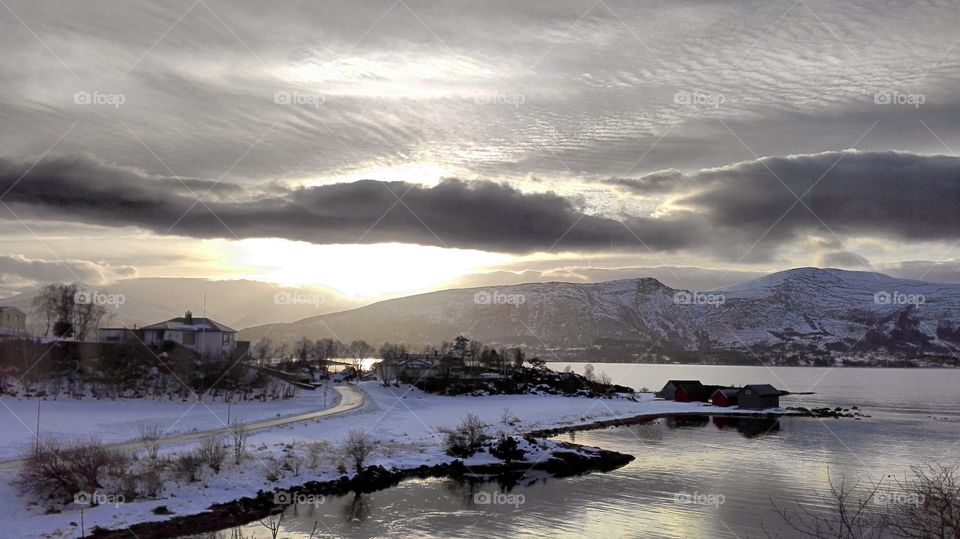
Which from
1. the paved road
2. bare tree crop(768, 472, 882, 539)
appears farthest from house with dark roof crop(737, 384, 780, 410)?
bare tree crop(768, 472, 882, 539)

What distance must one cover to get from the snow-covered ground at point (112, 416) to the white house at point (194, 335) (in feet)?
107

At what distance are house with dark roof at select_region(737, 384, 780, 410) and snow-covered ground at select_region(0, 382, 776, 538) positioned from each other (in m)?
13.6

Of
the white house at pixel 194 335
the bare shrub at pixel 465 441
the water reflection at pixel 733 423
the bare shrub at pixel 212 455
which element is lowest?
the water reflection at pixel 733 423

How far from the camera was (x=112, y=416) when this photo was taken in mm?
76438

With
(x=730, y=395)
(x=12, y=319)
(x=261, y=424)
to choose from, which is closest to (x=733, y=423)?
(x=730, y=395)

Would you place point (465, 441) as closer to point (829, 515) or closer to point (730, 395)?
point (829, 515)

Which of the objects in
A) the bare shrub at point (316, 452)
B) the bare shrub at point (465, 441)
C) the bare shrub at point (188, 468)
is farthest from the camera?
the bare shrub at point (465, 441)

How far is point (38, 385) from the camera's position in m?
87.3

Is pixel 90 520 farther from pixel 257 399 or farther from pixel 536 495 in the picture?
pixel 257 399

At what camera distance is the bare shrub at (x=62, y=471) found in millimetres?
42594

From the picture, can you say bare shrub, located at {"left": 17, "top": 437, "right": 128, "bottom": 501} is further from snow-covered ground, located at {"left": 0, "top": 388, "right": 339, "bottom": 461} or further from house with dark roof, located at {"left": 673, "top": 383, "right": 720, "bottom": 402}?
house with dark roof, located at {"left": 673, "top": 383, "right": 720, "bottom": 402}

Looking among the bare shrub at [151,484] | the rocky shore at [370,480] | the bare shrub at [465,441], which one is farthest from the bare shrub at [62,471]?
the bare shrub at [465,441]

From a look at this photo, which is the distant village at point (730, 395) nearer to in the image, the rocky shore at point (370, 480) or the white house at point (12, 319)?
the rocky shore at point (370, 480)

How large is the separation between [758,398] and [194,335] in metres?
106
